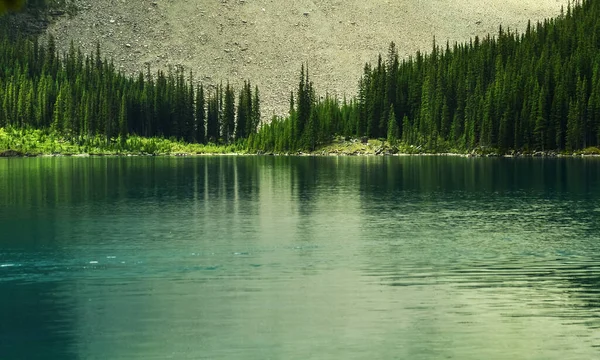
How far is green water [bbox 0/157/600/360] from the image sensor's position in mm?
24891

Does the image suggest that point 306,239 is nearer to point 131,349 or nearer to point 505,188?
point 131,349

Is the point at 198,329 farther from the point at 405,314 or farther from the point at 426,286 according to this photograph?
the point at 426,286

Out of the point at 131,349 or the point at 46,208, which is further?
the point at 46,208

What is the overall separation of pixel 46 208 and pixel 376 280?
38309mm

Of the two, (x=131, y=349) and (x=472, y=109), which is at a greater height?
(x=472, y=109)

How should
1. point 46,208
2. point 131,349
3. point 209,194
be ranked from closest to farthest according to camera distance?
point 131,349, point 46,208, point 209,194

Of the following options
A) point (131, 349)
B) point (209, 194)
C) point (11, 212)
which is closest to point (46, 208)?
point (11, 212)

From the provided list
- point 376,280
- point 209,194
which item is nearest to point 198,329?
point 376,280

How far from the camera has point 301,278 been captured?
35.5 m

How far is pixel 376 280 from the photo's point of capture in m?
34.7

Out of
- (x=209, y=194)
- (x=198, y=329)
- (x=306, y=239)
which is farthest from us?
(x=209, y=194)

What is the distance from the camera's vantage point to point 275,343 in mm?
24781

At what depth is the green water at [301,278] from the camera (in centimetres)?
2489

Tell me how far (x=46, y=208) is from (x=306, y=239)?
26.7 metres
